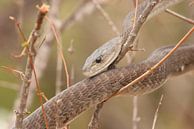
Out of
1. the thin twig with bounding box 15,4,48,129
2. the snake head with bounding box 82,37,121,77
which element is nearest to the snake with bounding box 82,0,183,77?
the snake head with bounding box 82,37,121,77

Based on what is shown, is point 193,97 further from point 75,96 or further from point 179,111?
point 75,96

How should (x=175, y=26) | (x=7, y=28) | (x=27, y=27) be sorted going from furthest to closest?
(x=27, y=27) < (x=7, y=28) < (x=175, y=26)

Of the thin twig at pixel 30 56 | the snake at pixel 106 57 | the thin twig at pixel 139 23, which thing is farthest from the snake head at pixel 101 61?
the thin twig at pixel 30 56

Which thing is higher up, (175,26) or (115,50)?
(175,26)

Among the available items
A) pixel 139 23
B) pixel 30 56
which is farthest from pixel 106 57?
pixel 30 56

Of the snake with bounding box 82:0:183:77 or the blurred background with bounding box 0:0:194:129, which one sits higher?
the blurred background with bounding box 0:0:194:129

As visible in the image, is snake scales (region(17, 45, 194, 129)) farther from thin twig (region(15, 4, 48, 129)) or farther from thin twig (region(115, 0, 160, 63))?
thin twig (region(15, 4, 48, 129))

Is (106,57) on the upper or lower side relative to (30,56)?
upper

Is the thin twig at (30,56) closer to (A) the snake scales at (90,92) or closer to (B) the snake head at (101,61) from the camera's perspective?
(A) the snake scales at (90,92)

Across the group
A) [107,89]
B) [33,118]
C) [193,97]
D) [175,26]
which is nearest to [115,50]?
[107,89]

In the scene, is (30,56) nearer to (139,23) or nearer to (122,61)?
(139,23)

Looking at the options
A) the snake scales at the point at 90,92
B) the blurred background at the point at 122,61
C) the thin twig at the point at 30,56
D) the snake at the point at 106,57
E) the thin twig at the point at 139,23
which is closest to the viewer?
the thin twig at the point at 30,56
